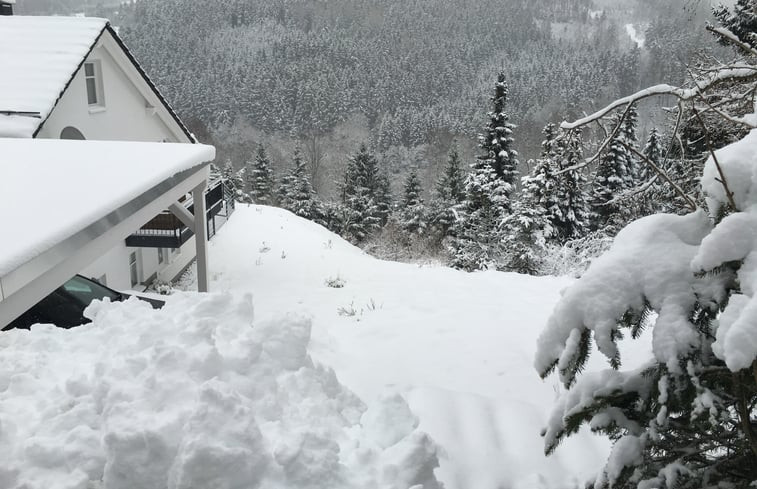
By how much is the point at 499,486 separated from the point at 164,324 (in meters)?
2.61

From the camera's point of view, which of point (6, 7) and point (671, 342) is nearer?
point (671, 342)

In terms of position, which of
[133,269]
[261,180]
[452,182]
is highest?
[133,269]

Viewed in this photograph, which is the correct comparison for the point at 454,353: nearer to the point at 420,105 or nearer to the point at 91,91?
the point at 91,91

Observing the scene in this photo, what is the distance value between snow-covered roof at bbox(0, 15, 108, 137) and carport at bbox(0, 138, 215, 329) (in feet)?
10.3

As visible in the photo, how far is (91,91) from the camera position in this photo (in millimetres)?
13727

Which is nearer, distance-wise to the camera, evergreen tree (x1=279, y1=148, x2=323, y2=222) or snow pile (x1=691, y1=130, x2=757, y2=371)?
snow pile (x1=691, y1=130, x2=757, y2=371)

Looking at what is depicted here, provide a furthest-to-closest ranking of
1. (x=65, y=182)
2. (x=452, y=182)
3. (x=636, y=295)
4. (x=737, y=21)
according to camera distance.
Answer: (x=452, y=182), (x=737, y=21), (x=65, y=182), (x=636, y=295)

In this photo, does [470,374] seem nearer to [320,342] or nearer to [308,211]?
[320,342]

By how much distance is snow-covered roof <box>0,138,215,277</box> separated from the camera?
3859mm

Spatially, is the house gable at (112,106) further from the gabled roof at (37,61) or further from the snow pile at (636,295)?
the snow pile at (636,295)

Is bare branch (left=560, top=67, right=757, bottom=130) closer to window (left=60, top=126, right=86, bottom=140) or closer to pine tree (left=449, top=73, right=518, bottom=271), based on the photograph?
window (left=60, top=126, right=86, bottom=140)

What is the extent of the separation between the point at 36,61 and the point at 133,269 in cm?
597

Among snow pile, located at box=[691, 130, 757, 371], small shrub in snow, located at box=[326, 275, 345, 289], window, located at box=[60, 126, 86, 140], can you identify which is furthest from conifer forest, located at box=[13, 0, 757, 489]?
window, located at box=[60, 126, 86, 140]

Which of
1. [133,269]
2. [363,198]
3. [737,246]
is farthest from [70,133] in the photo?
[363,198]
